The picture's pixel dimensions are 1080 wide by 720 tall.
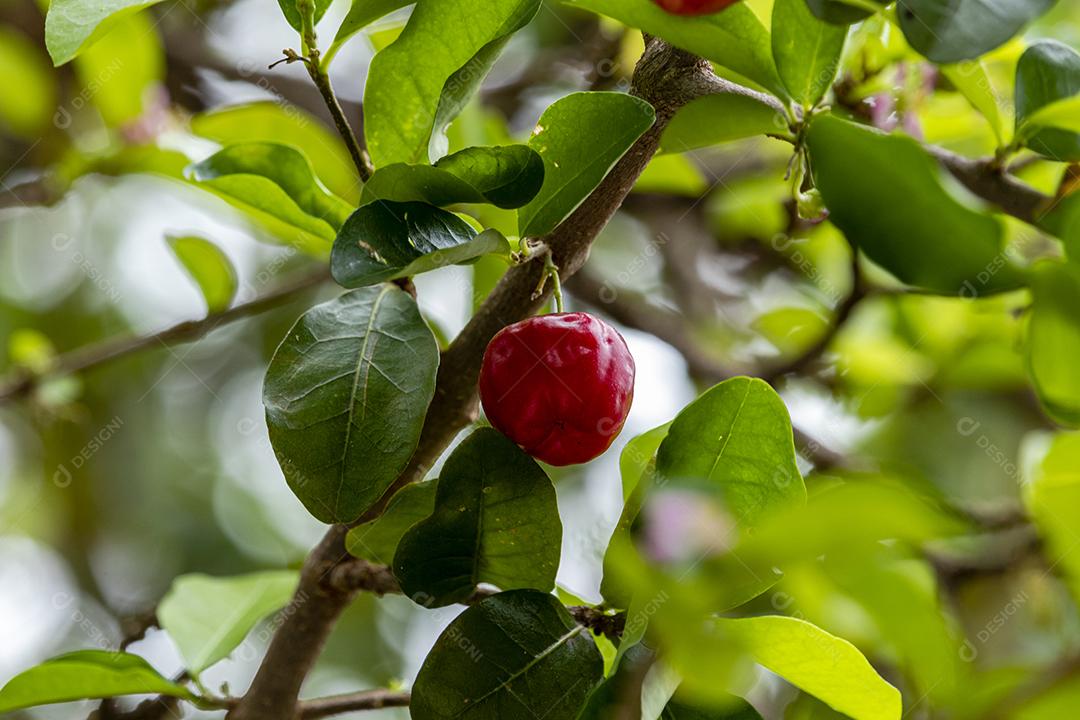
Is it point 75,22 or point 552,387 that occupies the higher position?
point 75,22

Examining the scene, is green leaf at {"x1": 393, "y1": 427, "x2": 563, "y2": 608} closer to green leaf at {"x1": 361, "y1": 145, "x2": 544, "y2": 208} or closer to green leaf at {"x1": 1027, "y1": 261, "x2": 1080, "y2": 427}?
green leaf at {"x1": 361, "y1": 145, "x2": 544, "y2": 208}

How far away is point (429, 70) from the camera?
2.13 ft

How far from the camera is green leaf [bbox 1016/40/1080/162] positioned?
668mm

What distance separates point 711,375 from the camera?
1439 mm

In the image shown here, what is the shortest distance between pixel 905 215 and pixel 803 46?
237 millimetres

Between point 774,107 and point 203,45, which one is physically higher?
point 774,107

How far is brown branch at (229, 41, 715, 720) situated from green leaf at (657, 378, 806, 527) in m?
0.14

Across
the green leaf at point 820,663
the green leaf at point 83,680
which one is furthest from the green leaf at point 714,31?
the green leaf at point 83,680

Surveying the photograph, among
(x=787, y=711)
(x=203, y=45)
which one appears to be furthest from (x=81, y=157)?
(x=787, y=711)

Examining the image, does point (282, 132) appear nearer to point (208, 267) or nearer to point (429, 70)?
point (208, 267)

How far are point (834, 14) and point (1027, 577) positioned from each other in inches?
49.4

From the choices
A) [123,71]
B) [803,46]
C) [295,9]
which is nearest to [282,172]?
[295,9]

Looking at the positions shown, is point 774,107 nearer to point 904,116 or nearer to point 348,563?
point 348,563

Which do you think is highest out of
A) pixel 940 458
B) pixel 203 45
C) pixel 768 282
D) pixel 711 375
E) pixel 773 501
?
pixel 773 501
